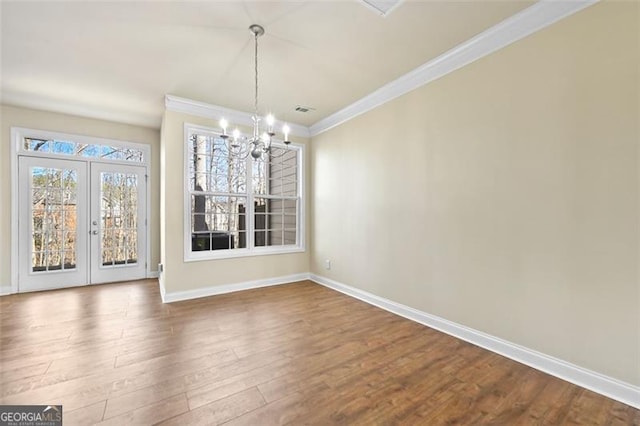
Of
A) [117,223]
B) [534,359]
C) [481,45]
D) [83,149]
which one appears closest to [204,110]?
[83,149]

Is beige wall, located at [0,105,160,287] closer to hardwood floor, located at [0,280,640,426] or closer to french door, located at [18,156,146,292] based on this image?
french door, located at [18,156,146,292]

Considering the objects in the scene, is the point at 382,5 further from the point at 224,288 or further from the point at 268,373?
the point at 224,288

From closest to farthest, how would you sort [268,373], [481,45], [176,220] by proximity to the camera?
[268,373]
[481,45]
[176,220]

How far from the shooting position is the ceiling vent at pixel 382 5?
2070 mm

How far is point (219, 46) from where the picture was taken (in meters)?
2.63

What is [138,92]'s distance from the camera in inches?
143

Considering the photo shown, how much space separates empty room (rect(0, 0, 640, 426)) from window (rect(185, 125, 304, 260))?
46 millimetres

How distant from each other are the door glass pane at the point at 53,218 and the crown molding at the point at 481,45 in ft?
16.1

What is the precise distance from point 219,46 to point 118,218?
12.6ft

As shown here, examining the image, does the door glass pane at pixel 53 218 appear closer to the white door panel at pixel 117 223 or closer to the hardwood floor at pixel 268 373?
the white door panel at pixel 117 223

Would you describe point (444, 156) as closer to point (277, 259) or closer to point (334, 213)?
point (334, 213)

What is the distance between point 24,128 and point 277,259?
4.34 m

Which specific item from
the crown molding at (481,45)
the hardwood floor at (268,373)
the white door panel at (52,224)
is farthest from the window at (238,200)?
the white door panel at (52,224)

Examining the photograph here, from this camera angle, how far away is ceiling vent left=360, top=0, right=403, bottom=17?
207 centimetres
